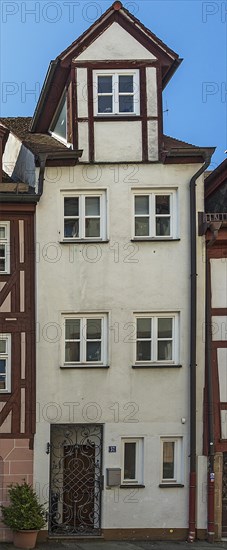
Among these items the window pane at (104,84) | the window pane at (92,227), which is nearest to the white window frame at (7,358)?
the window pane at (92,227)

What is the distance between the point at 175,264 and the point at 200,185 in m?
2.23

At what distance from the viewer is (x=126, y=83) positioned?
2044 cm

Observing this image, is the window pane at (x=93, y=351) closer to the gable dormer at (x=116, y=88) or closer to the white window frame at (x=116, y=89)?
the gable dormer at (x=116, y=88)

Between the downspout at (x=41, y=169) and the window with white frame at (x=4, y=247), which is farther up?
the downspout at (x=41, y=169)

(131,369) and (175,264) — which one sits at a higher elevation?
(175,264)

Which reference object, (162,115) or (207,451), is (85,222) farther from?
(207,451)

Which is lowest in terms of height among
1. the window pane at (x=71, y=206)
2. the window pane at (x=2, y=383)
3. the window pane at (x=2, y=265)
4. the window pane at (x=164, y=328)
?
the window pane at (x=2, y=383)

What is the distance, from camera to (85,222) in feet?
66.2

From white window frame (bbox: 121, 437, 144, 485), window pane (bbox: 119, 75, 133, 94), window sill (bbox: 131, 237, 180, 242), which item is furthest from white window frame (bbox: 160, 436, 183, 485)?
window pane (bbox: 119, 75, 133, 94)

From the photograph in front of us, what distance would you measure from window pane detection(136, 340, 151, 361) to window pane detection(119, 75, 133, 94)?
6.71 m

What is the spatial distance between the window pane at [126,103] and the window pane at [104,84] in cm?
44

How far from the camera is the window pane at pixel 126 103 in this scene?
20.3 metres

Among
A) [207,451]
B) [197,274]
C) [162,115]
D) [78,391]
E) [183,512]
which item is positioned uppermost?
[162,115]

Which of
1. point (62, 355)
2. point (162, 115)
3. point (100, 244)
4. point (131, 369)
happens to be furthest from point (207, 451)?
point (162, 115)
